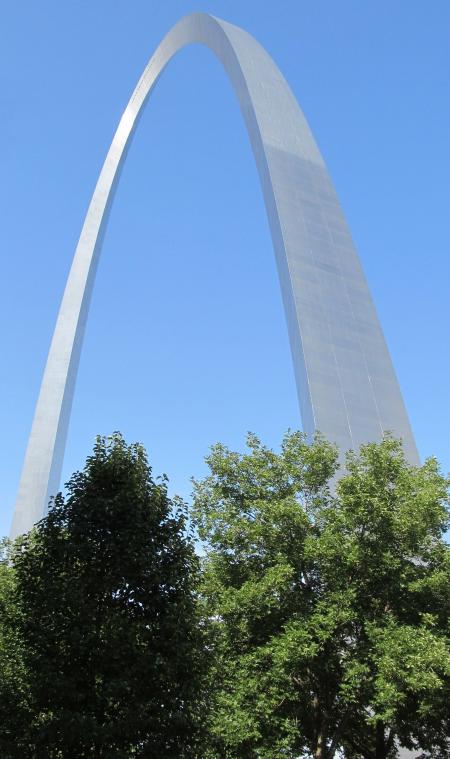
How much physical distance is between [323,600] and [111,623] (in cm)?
659

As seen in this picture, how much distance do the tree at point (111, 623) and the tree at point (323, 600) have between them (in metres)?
2.51

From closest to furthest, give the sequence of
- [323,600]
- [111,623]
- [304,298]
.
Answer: [111,623], [323,600], [304,298]

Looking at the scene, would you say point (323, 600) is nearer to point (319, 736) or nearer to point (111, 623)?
point (319, 736)

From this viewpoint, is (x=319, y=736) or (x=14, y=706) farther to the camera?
(x=319, y=736)

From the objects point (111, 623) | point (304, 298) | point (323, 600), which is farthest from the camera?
point (304, 298)

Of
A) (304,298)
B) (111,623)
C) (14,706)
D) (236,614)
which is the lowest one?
(14,706)

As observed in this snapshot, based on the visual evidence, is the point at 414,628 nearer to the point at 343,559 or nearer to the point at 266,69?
the point at 343,559

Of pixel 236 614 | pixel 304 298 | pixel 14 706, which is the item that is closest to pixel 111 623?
pixel 14 706

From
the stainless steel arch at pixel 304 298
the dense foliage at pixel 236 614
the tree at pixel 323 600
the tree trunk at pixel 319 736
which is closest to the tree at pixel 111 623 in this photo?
the dense foliage at pixel 236 614

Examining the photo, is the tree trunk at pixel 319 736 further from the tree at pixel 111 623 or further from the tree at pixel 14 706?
the tree at pixel 14 706

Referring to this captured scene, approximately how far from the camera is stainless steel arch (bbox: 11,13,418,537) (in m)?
20.1

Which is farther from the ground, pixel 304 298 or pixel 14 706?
pixel 304 298

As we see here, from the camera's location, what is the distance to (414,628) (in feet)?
48.7

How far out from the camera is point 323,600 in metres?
15.6
